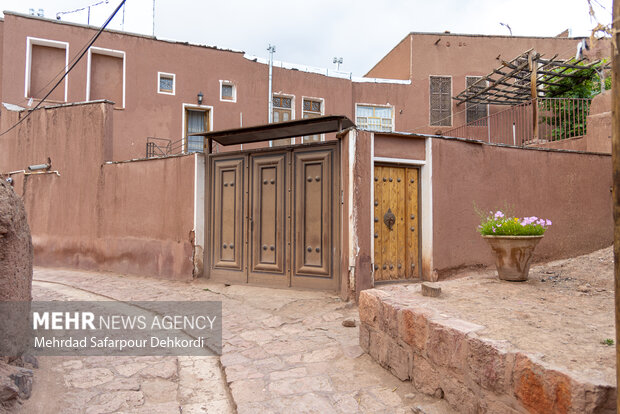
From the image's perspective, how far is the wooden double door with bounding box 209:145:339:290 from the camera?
20.4 ft

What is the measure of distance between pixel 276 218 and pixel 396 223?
6.37 feet

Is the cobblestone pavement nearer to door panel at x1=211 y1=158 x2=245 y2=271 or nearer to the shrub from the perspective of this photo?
the shrub

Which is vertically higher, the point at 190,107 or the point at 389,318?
the point at 190,107

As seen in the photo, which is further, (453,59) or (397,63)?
(397,63)

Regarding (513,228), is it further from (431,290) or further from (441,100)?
(441,100)

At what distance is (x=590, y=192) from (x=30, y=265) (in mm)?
8879

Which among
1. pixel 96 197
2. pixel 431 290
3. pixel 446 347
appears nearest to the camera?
pixel 446 347

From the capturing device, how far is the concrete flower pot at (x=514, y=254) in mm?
4547

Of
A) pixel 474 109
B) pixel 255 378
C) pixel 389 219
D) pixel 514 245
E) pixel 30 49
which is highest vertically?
pixel 30 49

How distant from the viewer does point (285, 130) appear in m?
6.70

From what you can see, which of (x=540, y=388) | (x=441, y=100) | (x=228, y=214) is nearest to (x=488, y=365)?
(x=540, y=388)

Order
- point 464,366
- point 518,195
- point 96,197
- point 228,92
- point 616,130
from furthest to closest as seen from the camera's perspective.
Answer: point 228,92 < point 96,197 < point 518,195 < point 464,366 < point 616,130

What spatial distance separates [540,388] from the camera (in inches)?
74.1

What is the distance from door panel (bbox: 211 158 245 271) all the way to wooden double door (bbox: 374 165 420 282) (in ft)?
7.96
